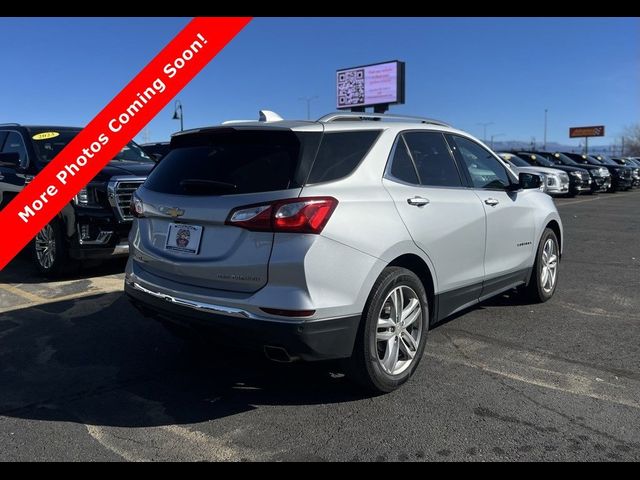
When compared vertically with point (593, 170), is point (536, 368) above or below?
below

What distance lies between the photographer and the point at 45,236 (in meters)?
6.76

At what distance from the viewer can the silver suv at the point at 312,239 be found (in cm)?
309

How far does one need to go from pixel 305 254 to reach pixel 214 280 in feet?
2.03

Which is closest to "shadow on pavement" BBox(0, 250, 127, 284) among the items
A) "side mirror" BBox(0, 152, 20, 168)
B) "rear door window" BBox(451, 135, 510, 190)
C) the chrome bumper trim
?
"side mirror" BBox(0, 152, 20, 168)

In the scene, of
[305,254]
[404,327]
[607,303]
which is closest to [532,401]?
[404,327]

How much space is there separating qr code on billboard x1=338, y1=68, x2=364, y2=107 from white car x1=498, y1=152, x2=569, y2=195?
17799 mm

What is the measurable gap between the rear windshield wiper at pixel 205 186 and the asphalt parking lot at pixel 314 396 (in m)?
1.35

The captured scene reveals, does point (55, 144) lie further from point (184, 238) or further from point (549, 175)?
point (549, 175)

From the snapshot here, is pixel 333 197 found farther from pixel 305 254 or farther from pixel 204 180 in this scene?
pixel 204 180

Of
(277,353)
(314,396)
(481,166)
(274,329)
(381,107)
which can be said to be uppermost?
(381,107)

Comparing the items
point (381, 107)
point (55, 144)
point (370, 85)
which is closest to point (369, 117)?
point (55, 144)

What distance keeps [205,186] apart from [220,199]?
7.9 inches

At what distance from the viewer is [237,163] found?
3412mm
